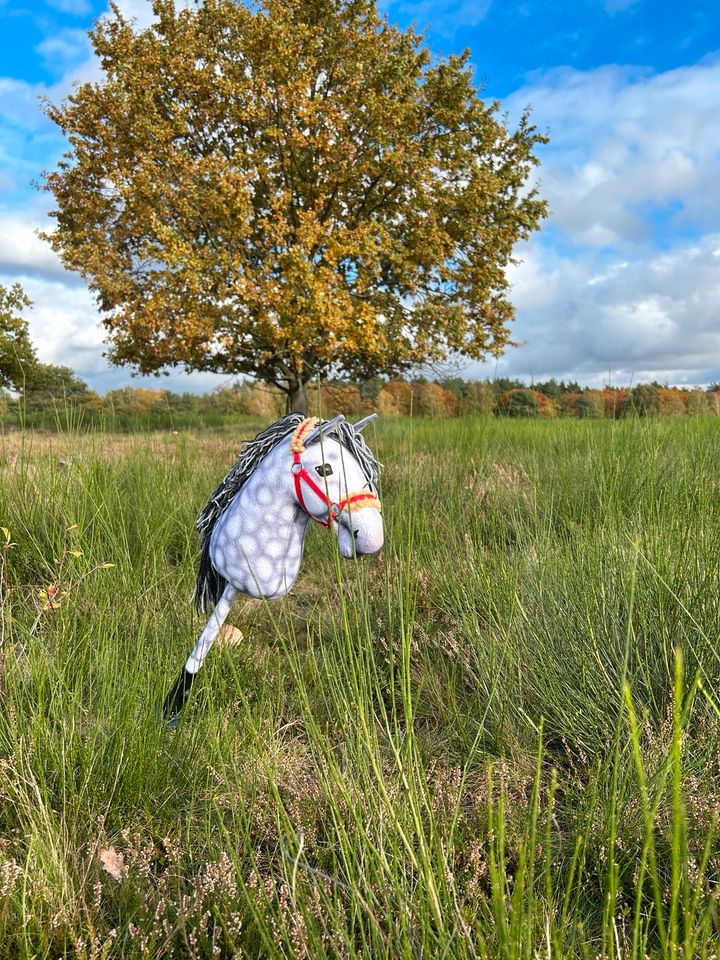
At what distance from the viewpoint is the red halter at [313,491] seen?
1.81 m

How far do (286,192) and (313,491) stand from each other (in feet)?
42.1

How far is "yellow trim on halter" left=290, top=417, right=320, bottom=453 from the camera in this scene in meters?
1.90

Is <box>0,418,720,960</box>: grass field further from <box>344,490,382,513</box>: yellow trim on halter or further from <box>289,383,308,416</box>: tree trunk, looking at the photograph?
<box>289,383,308,416</box>: tree trunk

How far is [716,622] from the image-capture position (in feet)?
7.66

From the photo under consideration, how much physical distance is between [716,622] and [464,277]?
14.0 metres

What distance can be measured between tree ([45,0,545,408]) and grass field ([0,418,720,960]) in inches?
399

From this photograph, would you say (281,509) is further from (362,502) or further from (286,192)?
(286,192)

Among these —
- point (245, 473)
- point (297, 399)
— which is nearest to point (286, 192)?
point (297, 399)

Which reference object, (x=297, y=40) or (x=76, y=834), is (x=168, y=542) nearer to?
(x=76, y=834)

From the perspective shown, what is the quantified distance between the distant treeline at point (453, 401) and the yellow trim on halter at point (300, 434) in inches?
12.1

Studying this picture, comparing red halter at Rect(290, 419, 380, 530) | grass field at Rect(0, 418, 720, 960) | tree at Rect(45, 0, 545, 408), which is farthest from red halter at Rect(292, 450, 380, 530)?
tree at Rect(45, 0, 545, 408)

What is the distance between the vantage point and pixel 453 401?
612 centimetres

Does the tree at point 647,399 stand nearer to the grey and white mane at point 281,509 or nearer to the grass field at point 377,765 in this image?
the grass field at point 377,765

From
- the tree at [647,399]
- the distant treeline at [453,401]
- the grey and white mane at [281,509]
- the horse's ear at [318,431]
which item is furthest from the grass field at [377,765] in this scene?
the tree at [647,399]
